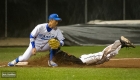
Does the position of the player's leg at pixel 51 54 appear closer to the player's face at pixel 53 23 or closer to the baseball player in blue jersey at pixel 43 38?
the baseball player in blue jersey at pixel 43 38

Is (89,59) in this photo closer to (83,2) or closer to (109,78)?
(109,78)

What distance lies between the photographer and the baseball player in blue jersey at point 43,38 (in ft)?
36.3

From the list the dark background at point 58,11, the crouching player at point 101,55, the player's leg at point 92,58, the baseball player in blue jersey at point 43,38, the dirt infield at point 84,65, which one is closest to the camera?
the baseball player in blue jersey at point 43,38

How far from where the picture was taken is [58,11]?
24562 millimetres

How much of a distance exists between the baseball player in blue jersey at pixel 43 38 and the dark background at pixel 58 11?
43.0ft

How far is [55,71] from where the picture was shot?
383 inches

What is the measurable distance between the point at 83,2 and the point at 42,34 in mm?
13372

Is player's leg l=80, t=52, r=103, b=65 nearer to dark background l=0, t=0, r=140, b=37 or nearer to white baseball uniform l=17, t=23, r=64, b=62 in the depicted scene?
white baseball uniform l=17, t=23, r=64, b=62

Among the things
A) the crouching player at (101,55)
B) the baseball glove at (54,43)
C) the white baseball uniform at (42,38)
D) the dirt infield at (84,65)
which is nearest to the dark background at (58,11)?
the dirt infield at (84,65)

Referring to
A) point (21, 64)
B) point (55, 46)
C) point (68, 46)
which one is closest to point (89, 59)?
point (55, 46)

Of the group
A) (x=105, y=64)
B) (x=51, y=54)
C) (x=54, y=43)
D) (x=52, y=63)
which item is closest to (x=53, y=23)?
(x=54, y=43)

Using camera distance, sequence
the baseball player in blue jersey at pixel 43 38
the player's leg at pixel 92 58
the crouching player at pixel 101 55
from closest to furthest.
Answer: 1. the baseball player in blue jersey at pixel 43 38
2. the crouching player at pixel 101 55
3. the player's leg at pixel 92 58

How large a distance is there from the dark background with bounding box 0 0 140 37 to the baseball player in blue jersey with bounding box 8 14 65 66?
13.1 meters

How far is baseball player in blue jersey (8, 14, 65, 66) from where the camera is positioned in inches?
436
